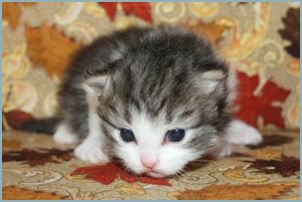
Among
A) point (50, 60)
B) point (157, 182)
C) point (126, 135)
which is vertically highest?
point (50, 60)

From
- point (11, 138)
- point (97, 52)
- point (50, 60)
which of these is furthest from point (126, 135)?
point (50, 60)

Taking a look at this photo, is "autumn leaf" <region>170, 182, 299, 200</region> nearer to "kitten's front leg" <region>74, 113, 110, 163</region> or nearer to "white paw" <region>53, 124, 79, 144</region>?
"kitten's front leg" <region>74, 113, 110, 163</region>

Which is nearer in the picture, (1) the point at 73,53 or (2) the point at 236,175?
(2) the point at 236,175

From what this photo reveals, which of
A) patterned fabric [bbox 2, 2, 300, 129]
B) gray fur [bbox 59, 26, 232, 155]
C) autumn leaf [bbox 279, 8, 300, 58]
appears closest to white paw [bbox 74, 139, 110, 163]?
gray fur [bbox 59, 26, 232, 155]

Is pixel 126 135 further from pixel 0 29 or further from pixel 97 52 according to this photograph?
pixel 0 29

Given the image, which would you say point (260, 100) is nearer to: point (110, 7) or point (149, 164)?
point (110, 7)

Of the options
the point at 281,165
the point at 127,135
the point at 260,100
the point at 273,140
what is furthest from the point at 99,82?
the point at 260,100
